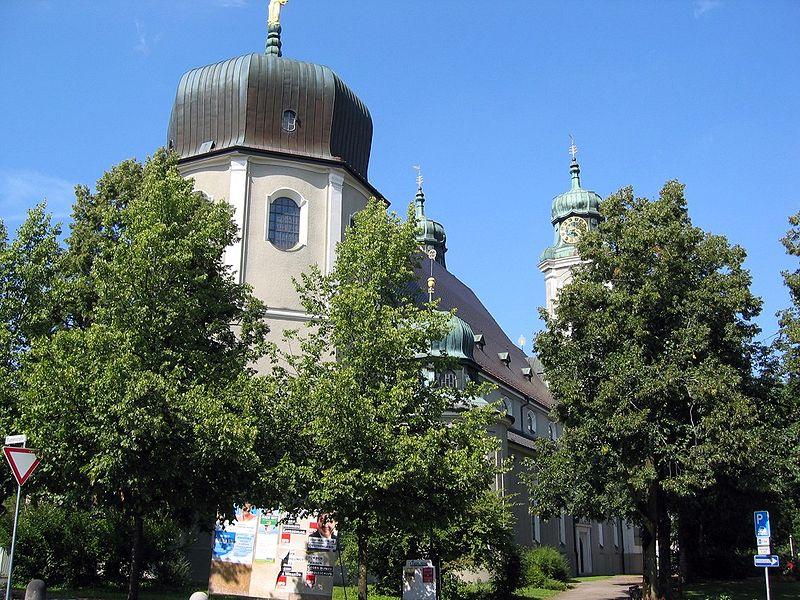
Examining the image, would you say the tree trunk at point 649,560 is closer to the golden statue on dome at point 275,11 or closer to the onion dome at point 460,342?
the onion dome at point 460,342

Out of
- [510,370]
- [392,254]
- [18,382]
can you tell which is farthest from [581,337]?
[510,370]

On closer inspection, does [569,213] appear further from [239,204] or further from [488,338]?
[239,204]

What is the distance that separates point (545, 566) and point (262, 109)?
21701 mm

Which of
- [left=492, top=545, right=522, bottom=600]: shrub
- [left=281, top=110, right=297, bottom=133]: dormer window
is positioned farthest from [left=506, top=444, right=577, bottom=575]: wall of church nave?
[left=281, top=110, right=297, bottom=133]: dormer window

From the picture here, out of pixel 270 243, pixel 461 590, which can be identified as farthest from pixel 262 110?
pixel 461 590

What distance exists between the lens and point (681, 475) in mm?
21641

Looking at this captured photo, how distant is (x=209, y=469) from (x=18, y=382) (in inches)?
185

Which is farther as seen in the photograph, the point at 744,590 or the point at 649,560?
the point at 744,590

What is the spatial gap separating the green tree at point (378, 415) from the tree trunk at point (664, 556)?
7.74 metres

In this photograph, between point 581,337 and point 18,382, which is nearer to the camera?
point 18,382

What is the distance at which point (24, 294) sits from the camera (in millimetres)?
19625

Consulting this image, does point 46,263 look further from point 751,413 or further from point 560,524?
point 560,524

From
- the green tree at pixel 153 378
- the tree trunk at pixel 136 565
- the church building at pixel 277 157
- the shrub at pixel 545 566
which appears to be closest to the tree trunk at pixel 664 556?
the church building at pixel 277 157

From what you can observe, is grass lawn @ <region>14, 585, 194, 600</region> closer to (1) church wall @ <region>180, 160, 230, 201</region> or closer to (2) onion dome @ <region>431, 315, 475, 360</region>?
(1) church wall @ <region>180, 160, 230, 201</region>
